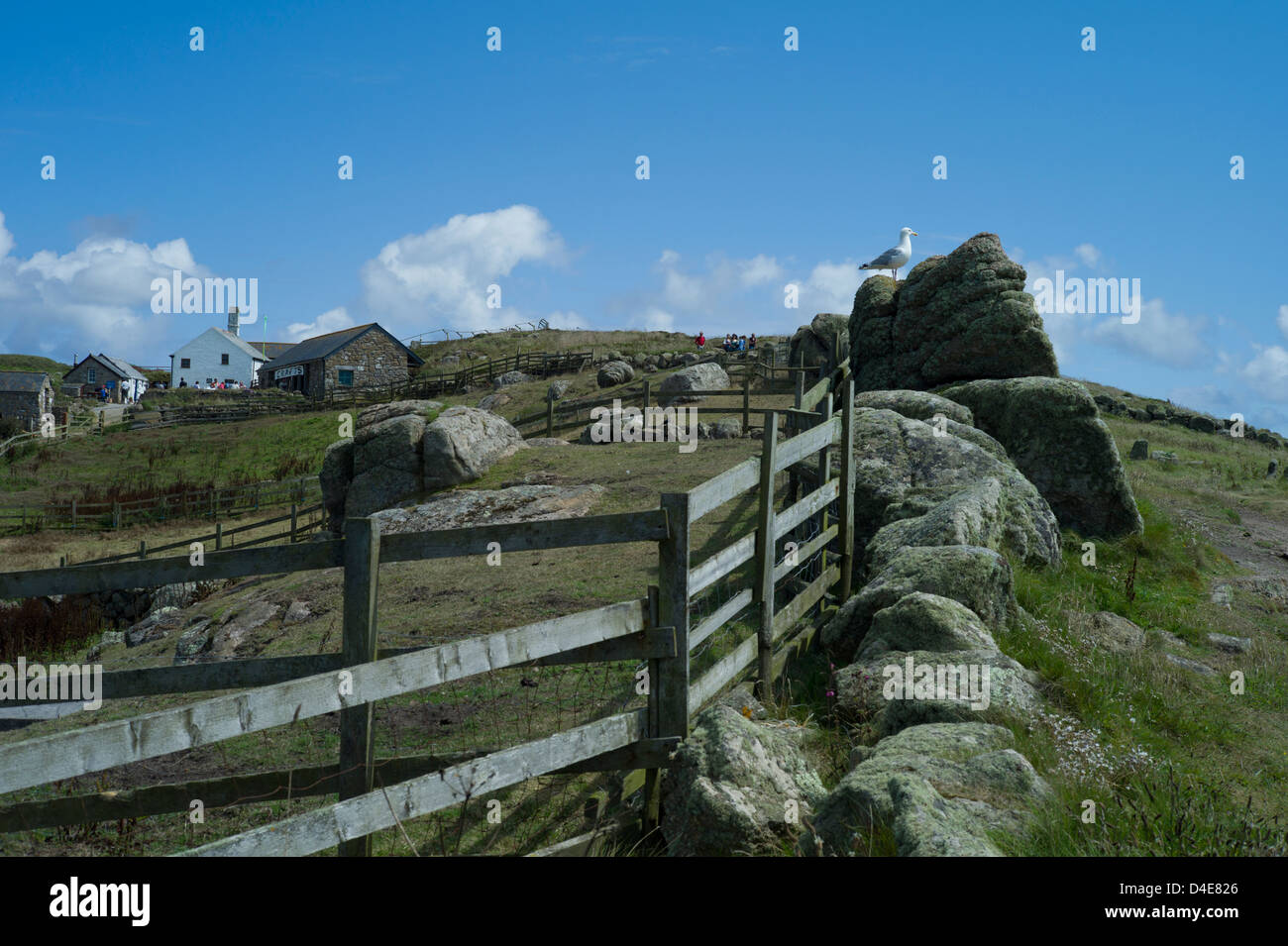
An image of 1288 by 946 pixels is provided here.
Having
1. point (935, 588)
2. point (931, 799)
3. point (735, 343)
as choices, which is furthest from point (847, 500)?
point (735, 343)

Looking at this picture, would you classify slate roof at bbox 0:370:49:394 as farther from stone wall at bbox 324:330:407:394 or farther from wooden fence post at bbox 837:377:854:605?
wooden fence post at bbox 837:377:854:605

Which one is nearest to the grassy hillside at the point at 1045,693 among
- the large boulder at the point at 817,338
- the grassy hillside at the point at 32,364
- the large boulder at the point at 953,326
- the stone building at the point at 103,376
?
the large boulder at the point at 953,326

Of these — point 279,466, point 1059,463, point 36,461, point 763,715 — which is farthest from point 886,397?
point 36,461

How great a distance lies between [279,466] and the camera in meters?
44.1

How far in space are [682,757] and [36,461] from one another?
52309mm

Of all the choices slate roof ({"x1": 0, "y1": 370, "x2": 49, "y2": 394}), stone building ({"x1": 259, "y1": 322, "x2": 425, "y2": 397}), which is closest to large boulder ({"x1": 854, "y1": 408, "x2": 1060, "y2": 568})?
stone building ({"x1": 259, "y1": 322, "x2": 425, "y2": 397})

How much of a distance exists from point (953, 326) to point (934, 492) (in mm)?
10662

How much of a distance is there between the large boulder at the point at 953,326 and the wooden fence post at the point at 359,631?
17.2m

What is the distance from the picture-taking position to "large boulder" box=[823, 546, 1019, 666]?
7.91 metres

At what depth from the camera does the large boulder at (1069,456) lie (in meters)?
14.2

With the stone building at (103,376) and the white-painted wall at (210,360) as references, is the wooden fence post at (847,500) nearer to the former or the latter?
the white-painted wall at (210,360)

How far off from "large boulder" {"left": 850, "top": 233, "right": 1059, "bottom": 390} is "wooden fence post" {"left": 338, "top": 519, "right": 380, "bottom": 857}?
17187mm

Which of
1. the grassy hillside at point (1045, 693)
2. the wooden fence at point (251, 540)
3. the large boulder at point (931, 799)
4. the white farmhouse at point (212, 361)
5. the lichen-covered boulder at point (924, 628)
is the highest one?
the white farmhouse at point (212, 361)
